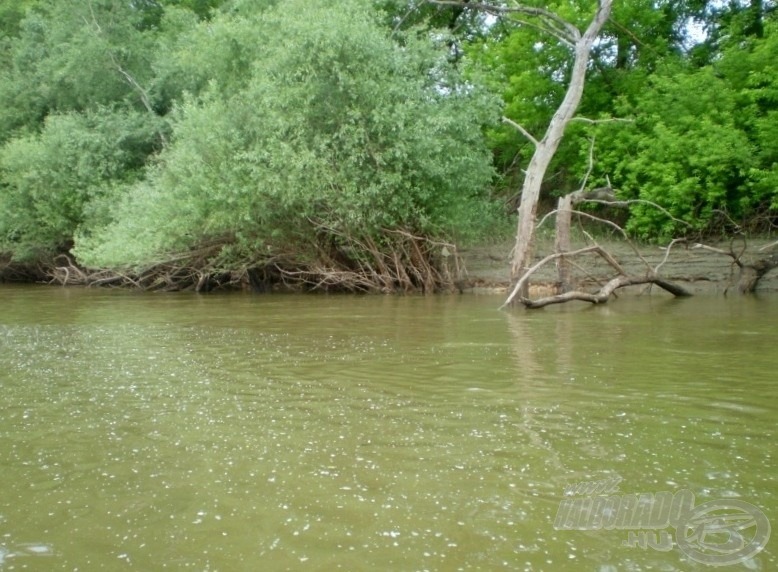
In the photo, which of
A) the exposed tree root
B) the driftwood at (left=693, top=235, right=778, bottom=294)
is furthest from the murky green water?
the exposed tree root

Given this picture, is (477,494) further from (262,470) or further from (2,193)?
(2,193)

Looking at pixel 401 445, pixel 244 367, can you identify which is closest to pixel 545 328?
pixel 244 367

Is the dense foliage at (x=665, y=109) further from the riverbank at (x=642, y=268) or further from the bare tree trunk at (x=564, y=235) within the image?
the bare tree trunk at (x=564, y=235)

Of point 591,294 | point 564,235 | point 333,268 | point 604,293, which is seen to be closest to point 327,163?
point 333,268

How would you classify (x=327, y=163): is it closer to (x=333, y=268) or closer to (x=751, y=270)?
(x=333, y=268)

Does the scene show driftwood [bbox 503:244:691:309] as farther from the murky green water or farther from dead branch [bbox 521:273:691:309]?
the murky green water

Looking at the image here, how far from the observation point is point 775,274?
20.3 meters

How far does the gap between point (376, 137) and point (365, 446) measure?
1529 centimetres

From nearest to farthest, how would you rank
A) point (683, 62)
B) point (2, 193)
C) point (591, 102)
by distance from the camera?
point (683, 62) → point (591, 102) → point (2, 193)

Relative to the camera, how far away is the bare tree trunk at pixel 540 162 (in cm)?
1767

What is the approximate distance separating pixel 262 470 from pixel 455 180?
16774 millimetres

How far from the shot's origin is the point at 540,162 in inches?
714

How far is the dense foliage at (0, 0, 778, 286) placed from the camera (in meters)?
19.3

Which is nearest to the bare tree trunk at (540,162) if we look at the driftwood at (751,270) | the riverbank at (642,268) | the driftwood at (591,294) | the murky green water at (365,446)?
the driftwood at (591,294)
